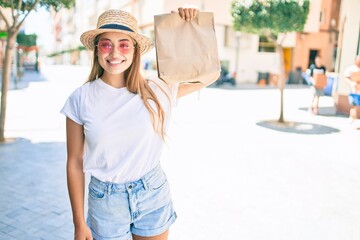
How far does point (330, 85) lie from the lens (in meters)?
16.0

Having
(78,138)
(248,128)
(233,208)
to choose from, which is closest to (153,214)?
(78,138)

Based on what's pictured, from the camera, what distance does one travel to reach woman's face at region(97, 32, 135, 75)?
5.68 ft

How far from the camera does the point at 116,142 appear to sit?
5.54 feet

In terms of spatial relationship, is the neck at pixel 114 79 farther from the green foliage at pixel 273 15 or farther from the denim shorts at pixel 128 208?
the green foliage at pixel 273 15

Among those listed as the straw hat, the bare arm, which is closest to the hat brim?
the straw hat

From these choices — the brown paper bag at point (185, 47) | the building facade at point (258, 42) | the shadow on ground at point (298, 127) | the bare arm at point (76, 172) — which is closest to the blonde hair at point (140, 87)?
the brown paper bag at point (185, 47)

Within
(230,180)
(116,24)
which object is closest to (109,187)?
(116,24)

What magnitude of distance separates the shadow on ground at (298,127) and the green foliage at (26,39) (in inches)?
973

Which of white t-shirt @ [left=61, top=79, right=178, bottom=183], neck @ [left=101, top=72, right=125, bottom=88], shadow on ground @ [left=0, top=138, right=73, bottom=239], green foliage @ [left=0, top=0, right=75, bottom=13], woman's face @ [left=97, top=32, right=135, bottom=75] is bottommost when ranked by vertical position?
shadow on ground @ [left=0, top=138, right=73, bottom=239]

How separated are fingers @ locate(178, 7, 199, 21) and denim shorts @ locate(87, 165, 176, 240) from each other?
2.46 ft

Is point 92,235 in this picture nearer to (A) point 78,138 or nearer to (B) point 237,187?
(A) point 78,138

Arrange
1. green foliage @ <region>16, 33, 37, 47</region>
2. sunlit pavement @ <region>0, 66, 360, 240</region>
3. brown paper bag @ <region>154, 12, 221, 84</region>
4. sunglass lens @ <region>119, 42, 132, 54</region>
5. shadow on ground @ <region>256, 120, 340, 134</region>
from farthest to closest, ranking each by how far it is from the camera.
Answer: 1. green foliage @ <region>16, 33, 37, 47</region>
2. shadow on ground @ <region>256, 120, 340, 134</region>
3. sunlit pavement @ <region>0, 66, 360, 240</region>
4. sunglass lens @ <region>119, 42, 132, 54</region>
5. brown paper bag @ <region>154, 12, 221, 84</region>

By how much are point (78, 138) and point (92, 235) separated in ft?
1.59

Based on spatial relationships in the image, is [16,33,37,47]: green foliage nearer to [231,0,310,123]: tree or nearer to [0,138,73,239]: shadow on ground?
[231,0,310,123]: tree
